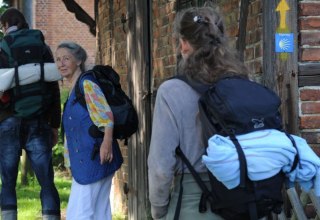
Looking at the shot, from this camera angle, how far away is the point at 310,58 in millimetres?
4305

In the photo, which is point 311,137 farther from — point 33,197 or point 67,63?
point 33,197

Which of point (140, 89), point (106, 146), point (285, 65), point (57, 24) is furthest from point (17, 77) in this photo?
point (57, 24)

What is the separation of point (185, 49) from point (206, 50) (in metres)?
0.12

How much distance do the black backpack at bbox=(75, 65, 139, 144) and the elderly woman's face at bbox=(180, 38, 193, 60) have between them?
65.9 inches

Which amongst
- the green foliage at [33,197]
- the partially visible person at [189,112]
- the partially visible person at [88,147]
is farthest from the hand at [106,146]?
the green foliage at [33,197]

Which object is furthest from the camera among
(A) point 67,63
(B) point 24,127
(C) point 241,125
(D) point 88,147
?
(B) point 24,127

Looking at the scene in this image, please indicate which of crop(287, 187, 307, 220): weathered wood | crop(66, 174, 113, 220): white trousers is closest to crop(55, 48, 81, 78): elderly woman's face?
crop(66, 174, 113, 220): white trousers

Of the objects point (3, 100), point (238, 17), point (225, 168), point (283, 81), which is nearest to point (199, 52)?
point (225, 168)

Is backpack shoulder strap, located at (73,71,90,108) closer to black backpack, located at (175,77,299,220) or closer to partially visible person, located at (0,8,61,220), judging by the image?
partially visible person, located at (0,8,61,220)

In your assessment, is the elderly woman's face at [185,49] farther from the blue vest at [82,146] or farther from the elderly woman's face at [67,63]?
the elderly woman's face at [67,63]

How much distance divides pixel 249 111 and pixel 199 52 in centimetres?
39

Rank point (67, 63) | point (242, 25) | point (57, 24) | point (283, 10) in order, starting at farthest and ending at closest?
point (57, 24) → point (67, 63) → point (242, 25) → point (283, 10)

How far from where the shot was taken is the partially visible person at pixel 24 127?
5574 mm

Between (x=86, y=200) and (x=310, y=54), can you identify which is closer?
(x=310, y=54)
